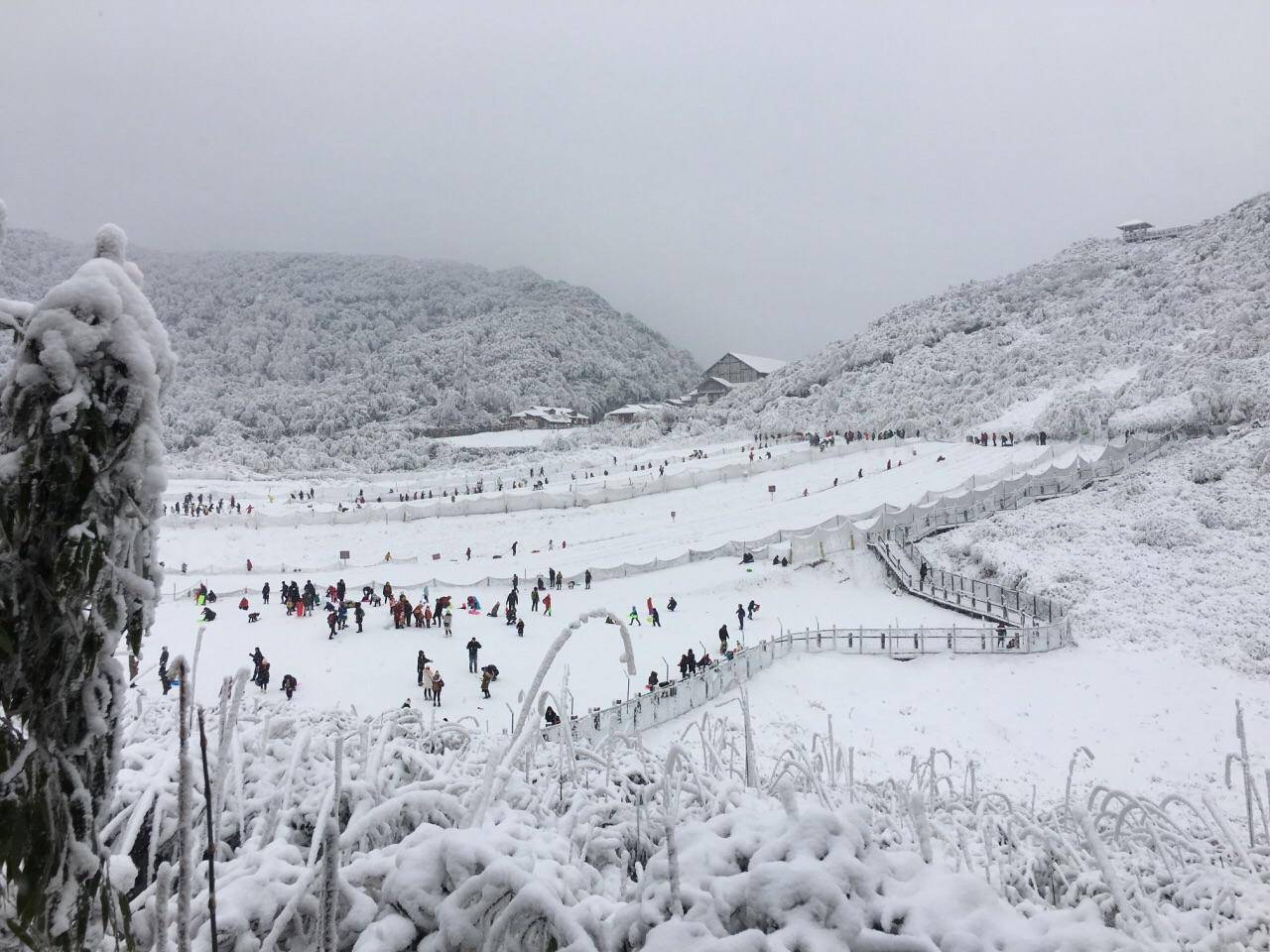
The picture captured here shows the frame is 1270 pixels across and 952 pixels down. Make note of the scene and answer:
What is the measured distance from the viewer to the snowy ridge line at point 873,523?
27953 millimetres

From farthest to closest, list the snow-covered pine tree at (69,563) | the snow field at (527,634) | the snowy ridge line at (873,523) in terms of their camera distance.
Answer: the snowy ridge line at (873,523), the snow field at (527,634), the snow-covered pine tree at (69,563)

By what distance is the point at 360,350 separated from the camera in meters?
126

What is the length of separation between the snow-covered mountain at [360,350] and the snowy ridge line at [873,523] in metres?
50.1

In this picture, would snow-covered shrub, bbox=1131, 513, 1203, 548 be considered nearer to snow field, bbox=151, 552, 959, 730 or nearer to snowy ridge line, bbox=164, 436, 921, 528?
snow field, bbox=151, 552, 959, 730

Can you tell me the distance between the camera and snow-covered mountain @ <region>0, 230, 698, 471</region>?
3543 inches

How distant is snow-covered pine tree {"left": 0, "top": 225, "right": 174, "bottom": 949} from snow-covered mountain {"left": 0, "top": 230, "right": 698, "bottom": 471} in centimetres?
7467

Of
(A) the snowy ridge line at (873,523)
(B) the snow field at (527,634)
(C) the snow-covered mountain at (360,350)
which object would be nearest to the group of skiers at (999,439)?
(A) the snowy ridge line at (873,523)

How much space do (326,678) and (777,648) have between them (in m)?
10.7

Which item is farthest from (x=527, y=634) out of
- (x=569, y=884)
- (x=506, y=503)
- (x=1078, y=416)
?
(x=1078, y=416)

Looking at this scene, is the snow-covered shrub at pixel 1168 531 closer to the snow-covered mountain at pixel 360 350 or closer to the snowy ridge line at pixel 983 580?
the snowy ridge line at pixel 983 580

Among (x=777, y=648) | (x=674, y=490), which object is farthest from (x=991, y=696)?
(x=674, y=490)

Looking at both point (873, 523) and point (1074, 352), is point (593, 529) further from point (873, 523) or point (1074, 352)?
point (1074, 352)

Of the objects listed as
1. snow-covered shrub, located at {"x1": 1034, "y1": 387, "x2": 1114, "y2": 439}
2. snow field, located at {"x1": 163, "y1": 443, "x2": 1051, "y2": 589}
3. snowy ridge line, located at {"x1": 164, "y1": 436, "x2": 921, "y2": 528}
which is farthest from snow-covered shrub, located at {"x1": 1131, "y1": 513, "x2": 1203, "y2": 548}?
snowy ridge line, located at {"x1": 164, "y1": 436, "x2": 921, "y2": 528}

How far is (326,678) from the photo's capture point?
16922 mm
